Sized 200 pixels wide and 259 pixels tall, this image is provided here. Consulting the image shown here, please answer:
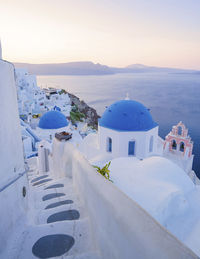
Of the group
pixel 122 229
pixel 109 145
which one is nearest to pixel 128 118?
pixel 109 145

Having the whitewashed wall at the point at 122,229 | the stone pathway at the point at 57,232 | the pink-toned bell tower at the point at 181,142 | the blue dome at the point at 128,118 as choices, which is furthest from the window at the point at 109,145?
the whitewashed wall at the point at 122,229

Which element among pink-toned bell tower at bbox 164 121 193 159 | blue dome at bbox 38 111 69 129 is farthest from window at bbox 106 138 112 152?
blue dome at bbox 38 111 69 129

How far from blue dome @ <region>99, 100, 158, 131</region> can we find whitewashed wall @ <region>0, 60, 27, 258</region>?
850 centimetres

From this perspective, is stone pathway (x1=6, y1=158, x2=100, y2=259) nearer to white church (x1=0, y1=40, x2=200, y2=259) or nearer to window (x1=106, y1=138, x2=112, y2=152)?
white church (x1=0, y1=40, x2=200, y2=259)

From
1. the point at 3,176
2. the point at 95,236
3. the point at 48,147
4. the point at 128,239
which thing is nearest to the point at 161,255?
the point at 128,239

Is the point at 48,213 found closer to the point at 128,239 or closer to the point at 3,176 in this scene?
the point at 3,176

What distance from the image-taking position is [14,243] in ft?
10.3

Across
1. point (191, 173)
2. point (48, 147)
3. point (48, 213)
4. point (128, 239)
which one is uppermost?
point (128, 239)

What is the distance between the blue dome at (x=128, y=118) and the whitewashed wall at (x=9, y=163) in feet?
27.9

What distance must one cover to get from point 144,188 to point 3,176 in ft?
14.9

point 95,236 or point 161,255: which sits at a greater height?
point 161,255

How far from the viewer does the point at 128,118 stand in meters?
11.7

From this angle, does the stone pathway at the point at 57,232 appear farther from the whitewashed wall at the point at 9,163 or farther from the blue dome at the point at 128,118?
the blue dome at the point at 128,118

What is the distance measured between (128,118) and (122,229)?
9.67 metres
